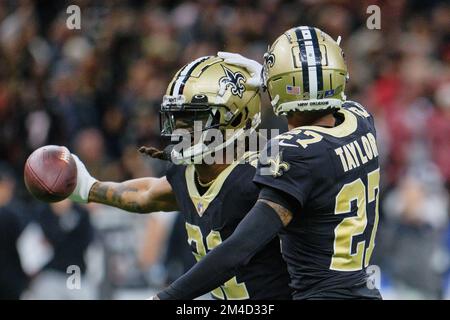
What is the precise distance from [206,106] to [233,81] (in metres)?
0.18

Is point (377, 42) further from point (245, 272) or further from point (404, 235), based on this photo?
point (245, 272)

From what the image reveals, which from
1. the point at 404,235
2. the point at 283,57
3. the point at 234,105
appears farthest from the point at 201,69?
the point at 404,235

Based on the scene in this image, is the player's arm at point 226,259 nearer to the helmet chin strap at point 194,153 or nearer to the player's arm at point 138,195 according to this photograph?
the helmet chin strap at point 194,153

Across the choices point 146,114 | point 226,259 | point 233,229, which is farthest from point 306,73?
point 146,114

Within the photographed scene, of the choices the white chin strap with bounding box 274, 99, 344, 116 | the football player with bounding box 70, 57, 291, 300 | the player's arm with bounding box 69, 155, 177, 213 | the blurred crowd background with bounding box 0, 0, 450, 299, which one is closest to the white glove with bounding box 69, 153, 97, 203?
the player's arm with bounding box 69, 155, 177, 213

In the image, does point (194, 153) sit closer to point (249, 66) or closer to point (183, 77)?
point (183, 77)

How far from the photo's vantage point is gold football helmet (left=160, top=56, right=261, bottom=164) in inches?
188

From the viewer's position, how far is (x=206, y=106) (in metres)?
4.79

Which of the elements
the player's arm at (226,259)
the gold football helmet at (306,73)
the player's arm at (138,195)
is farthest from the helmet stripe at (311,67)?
the player's arm at (138,195)

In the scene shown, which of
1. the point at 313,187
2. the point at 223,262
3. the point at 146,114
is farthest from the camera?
the point at 146,114

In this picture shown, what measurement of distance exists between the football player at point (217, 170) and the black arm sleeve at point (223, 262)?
0.60 m

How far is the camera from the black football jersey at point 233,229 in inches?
183

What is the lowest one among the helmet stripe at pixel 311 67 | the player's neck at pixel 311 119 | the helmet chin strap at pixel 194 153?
the helmet chin strap at pixel 194 153

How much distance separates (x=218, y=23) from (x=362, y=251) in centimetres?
716
